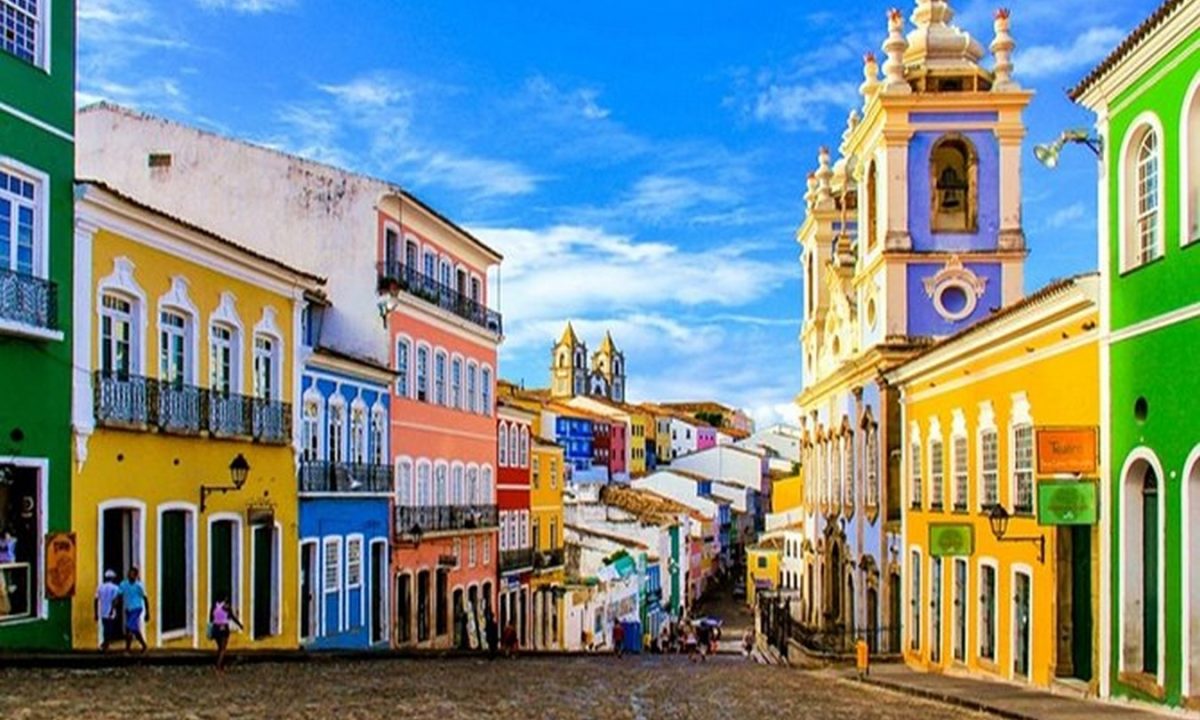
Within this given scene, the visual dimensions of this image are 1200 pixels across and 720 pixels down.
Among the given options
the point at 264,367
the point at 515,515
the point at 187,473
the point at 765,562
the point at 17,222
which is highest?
the point at 17,222

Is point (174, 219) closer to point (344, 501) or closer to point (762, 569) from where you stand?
point (344, 501)

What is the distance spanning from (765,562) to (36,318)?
6932 cm

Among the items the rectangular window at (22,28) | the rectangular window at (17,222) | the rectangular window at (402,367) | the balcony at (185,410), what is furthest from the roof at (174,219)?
the rectangular window at (402,367)

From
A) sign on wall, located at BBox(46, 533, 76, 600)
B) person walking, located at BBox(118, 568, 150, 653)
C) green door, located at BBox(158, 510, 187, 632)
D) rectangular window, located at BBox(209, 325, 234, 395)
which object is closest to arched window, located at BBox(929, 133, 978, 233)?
rectangular window, located at BBox(209, 325, 234, 395)

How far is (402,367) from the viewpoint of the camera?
3453 centimetres

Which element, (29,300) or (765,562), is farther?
(765,562)

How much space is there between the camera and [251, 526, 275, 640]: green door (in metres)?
26.4

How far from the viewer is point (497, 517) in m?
42.0

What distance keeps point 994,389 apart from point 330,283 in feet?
51.7

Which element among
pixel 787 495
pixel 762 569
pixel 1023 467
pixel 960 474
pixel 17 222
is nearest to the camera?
pixel 17 222

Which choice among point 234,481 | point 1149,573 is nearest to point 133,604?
point 234,481

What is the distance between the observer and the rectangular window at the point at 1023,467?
21139mm

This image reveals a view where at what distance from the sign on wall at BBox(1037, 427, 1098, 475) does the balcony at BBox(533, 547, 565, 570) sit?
30.3 m

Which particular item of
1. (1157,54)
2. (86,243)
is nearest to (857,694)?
(1157,54)
